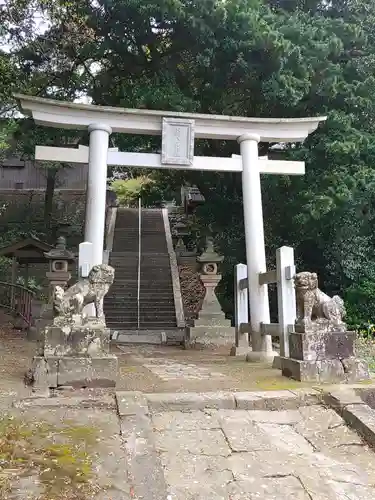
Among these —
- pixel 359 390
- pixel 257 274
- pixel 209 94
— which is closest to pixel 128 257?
pixel 209 94

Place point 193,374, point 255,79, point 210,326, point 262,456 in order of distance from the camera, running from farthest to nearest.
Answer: point 255,79
point 210,326
point 193,374
point 262,456

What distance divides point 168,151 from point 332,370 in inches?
196

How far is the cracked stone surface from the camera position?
3.23 meters

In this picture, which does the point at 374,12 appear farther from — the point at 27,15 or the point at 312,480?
the point at 312,480

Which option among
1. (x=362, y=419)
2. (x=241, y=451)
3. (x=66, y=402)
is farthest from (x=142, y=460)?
(x=362, y=419)

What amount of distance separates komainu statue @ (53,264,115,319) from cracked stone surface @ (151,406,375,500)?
1.59m

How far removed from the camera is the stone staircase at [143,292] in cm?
1229

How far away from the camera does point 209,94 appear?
42.4 ft

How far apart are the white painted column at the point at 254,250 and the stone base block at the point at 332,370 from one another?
2.26 meters

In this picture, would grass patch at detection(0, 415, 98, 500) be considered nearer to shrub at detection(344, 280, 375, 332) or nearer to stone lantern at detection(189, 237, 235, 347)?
stone lantern at detection(189, 237, 235, 347)

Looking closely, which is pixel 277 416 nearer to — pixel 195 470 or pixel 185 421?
pixel 185 421

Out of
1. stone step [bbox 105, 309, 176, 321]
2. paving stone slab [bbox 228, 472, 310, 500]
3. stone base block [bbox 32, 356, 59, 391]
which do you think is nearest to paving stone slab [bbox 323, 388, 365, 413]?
paving stone slab [bbox 228, 472, 310, 500]

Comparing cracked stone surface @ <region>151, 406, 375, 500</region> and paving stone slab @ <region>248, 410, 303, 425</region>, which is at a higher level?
paving stone slab @ <region>248, 410, 303, 425</region>

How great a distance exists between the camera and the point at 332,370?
5.25 meters
